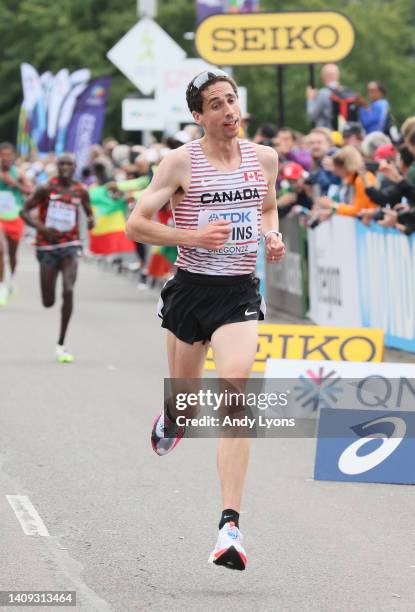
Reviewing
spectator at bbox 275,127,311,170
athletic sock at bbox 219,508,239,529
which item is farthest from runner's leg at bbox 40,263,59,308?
athletic sock at bbox 219,508,239,529

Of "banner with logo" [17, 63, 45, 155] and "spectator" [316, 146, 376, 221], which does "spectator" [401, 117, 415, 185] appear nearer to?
"spectator" [316, 146, 376, 221]

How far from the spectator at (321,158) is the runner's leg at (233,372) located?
38.3ft

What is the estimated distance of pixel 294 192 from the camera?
2006cm

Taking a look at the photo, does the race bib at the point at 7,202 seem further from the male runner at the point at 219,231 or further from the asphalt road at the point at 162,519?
the male runner at the point at 219,231

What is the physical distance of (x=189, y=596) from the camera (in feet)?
22.2

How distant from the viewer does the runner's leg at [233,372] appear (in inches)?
281

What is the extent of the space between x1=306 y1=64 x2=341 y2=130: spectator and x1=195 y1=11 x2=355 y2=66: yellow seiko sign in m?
0.36

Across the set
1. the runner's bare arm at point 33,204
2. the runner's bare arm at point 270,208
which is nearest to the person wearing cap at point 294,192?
the runner's bare arm at point 33,204

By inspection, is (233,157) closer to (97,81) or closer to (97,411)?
(97,411)

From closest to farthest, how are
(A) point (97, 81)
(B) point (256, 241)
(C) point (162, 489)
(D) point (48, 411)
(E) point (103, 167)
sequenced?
(B) point (256, 241), (C) point (162, 489), (D) point (48, 411), (E) point (103, 167), (A) point (97, 81)

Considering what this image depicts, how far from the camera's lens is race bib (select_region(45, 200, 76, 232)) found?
16.2m

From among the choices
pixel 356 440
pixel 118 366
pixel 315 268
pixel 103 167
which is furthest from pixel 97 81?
pixel 356 440

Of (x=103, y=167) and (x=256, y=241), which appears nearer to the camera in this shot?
(x=256, y=241)

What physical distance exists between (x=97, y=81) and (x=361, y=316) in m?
28.6
